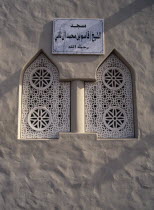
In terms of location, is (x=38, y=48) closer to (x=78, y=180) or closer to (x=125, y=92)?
(x=125, y=92)

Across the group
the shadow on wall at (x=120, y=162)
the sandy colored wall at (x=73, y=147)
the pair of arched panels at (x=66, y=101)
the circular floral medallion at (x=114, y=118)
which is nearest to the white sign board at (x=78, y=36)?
the sandy colored wall at (x=73, y=147)

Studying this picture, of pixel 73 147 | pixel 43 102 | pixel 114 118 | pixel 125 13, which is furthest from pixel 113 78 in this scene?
pixel 73 147

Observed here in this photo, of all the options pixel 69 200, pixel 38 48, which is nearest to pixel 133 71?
pixel 38 48

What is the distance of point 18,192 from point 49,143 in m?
0.86

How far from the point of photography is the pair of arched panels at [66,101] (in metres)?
4.54

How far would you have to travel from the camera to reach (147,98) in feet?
14.9

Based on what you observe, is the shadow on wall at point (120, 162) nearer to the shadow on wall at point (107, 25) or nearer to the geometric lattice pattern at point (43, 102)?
the geometric lattice pattern at point (43, 102)

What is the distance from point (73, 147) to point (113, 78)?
1367 mm

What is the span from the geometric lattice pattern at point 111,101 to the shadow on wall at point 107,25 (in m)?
0.52

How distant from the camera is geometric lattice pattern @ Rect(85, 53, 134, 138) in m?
4.55

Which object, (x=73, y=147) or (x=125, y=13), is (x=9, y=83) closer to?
(x=73, y=147)

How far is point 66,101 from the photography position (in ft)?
15.2

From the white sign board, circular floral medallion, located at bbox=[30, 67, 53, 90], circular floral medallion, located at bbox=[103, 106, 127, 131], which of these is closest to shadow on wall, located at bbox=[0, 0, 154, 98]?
the white sign board

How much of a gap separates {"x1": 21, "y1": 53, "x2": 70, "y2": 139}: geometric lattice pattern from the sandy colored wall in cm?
19
